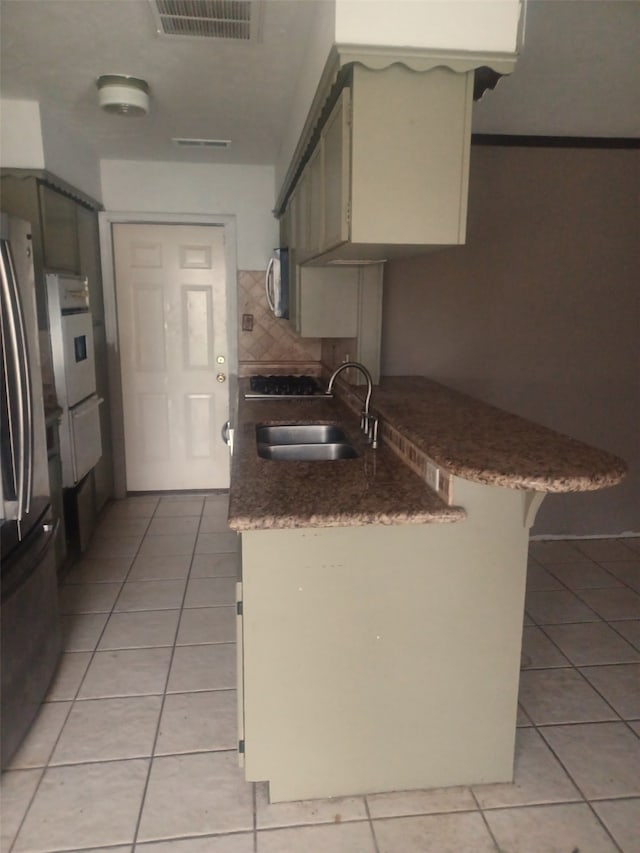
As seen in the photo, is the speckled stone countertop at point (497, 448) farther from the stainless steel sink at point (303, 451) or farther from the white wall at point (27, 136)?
the white wall at point (27, 136)

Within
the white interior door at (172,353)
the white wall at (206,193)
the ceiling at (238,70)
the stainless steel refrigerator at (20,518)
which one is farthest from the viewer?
the white interior door at (172,353)

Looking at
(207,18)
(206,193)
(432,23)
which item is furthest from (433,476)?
(206,193)

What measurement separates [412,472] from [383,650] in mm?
593

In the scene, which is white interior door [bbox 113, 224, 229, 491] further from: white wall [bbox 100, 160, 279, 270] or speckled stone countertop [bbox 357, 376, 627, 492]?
speckled stone countertop [bbox 357, 376, 627, 492]

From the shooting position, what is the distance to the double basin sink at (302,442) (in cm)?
281

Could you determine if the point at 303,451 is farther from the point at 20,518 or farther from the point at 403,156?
the point at 403,156

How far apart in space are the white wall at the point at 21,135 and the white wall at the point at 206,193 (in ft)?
3.93

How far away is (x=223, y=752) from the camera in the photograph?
212 centimetres

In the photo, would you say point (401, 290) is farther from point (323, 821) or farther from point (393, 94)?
point (323, 821)

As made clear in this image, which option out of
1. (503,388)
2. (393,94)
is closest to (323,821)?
(393,94)

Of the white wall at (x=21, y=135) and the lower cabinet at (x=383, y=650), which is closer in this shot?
the lower cabinet at (x=383, y=650)

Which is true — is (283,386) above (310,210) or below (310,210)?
below

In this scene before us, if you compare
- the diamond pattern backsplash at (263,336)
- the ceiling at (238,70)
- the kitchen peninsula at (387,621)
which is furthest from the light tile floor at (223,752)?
the ceiling at (238,70)

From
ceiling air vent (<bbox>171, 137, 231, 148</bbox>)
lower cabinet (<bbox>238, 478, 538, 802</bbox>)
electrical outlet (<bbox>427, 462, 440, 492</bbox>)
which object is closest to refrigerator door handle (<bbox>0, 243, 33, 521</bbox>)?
lower cabinet (<bbox>238, 478, 538, 802</bbox>)
